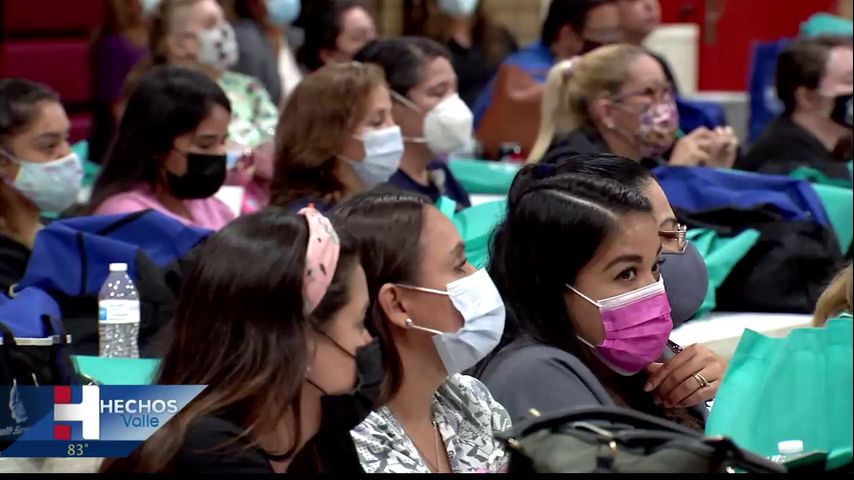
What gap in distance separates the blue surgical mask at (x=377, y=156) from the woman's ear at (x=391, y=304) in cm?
204

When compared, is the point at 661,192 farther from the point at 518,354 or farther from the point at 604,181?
the point at 518,354

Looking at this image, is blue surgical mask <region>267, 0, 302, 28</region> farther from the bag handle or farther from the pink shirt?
the bag handle

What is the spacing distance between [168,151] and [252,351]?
2.28m

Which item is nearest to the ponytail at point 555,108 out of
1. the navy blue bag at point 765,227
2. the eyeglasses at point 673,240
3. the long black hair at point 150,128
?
the navy blue bag at point 765,227

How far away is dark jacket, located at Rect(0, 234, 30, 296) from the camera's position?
392 cm

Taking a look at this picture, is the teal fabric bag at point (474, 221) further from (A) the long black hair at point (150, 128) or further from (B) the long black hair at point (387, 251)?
(B) the long black hair at point (387, 251)

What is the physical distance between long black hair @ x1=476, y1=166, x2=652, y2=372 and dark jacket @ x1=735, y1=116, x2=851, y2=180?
2.89 meters

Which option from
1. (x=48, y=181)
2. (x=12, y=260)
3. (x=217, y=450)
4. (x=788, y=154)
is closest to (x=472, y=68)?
(x=788, y=154)

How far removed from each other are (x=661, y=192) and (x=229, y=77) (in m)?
3.19

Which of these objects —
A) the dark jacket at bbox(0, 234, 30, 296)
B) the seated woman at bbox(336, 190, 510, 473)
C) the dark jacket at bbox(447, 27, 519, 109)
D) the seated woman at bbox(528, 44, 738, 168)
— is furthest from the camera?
the dark jacket at bbox(447, 27, 519, 109)

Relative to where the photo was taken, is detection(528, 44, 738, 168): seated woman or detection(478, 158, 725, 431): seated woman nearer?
detection(478, 158, 725, 431): seated woman

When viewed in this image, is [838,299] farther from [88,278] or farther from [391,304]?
[88,278]

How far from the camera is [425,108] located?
5137 millimetres

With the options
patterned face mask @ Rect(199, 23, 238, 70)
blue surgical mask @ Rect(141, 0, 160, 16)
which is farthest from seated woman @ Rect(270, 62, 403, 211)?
blue surgical mask @ Rect(141, 0, 160, 16)
